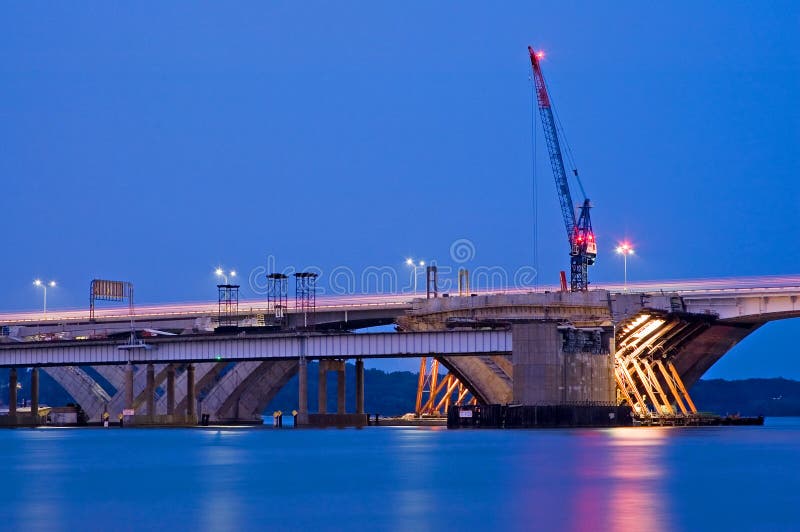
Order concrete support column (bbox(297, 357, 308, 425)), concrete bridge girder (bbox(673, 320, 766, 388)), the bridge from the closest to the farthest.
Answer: the bridge → concrete support column (bbox(297, 357, 308, 425)) → concrete bridge girder (bbox(673, 320, 766, 388))

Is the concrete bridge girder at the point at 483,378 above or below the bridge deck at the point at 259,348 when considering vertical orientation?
below

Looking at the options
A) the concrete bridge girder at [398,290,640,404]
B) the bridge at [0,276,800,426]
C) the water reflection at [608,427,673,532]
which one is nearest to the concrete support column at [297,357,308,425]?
the bridge at [0,276,800,426]

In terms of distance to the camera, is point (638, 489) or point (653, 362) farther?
point (653, 362)

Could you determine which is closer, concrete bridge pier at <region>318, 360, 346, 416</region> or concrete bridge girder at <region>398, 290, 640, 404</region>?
concrete bridge girder at <region>398, 290, 640, 404</region>

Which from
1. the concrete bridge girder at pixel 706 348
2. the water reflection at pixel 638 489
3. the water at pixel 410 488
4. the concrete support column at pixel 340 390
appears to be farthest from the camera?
the concrete bridge girder at pixel 706 348

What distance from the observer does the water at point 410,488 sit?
4069 cm

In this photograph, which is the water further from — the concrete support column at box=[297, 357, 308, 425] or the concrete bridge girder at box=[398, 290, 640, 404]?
the concrete bridge girder at box=[398, 290, 640, 404]

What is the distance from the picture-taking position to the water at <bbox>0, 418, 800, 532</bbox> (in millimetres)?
40688

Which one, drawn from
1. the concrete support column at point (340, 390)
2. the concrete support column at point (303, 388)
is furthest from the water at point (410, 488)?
the concrete support column at point (340, 390)

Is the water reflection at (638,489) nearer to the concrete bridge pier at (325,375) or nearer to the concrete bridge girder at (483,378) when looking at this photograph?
the concrete bridge pier at (325,375)

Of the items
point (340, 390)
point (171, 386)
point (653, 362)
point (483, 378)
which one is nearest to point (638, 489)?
point (340, 390)

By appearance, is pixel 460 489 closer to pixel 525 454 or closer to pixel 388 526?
pixel 388 526

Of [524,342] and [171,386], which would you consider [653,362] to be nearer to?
[524,342]

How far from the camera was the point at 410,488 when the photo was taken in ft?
173
